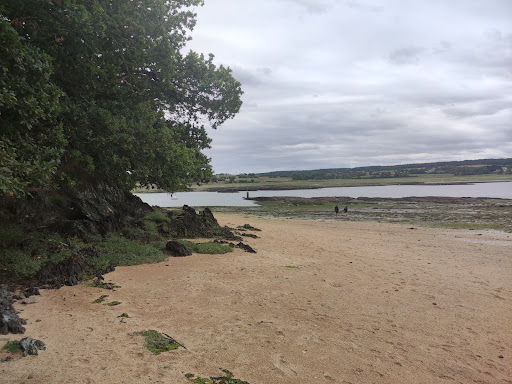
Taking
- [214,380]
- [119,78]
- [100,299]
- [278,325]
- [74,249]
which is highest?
[119,78]

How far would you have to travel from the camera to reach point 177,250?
12.6 metres

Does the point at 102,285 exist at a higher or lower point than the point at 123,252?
lower

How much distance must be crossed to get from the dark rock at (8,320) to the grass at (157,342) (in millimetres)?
1922

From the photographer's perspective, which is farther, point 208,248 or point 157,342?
point 208,248

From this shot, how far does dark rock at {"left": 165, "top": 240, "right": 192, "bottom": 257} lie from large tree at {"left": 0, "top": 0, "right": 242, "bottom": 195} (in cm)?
228

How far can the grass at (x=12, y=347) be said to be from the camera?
189 inches

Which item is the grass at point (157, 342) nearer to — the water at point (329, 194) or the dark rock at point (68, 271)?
the dark rock at point (68, 271)

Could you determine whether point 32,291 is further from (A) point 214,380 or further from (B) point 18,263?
(A) point 214,380

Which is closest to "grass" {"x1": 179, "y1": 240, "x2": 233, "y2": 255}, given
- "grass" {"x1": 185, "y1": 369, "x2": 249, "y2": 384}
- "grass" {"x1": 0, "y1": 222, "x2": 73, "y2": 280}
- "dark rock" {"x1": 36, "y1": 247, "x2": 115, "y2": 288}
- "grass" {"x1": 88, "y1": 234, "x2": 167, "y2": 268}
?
"grass" {"x1": 88, "y1": 234, "x2": 167, "y2": 268}

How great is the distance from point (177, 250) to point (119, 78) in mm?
6496

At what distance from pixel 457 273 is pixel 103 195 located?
48.3ft

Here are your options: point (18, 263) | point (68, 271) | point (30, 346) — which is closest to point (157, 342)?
point (30, 346)

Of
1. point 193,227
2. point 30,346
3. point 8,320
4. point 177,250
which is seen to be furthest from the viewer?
point 193,227

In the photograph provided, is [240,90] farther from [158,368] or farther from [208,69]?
[158,368]
